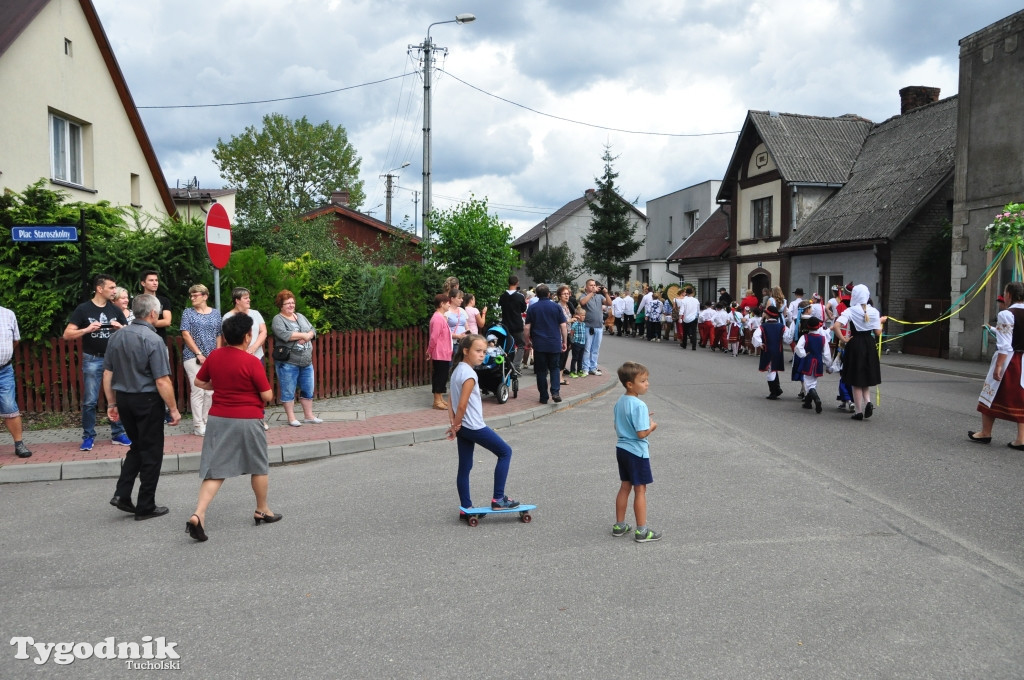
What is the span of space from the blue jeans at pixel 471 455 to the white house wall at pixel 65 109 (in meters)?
13.4

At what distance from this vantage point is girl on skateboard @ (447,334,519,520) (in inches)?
228

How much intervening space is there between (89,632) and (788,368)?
16123mm

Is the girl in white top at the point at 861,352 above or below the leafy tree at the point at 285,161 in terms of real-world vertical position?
below

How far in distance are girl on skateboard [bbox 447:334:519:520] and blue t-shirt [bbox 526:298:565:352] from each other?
5034 millimetres

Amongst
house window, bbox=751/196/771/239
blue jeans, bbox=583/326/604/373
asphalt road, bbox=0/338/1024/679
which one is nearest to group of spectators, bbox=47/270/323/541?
asphalt road, bbox=0/338/1024/679

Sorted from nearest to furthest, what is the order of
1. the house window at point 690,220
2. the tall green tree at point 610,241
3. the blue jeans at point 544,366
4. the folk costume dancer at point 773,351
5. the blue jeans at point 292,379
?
the blue jeans at point 292,379 → the blue jeans at point 544,366 → the folk costume dancer at point 773,351 → the house window at point 690,220 → the tall green tree at point 610,241

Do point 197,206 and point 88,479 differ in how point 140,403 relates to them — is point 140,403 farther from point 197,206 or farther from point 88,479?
point 197,206

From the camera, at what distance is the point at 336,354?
40.2 feet

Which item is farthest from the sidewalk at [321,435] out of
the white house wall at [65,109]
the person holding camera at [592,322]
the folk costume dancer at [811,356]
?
the white house wall at [65,109]

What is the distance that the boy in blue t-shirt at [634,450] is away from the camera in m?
5.32

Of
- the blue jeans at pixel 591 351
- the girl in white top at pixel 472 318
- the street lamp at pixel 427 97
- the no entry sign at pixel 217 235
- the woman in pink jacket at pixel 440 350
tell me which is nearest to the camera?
the no entry sign at pixel 217 235

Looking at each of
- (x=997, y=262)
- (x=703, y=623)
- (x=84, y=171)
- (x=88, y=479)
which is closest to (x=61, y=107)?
(x=84, y=171)

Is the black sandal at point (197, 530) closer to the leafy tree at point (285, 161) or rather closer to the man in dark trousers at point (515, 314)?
the man in dark trousers at point (515, 314)

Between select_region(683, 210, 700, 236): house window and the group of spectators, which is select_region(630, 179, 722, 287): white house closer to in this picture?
select_region(683, 210, 700, 236): house window
